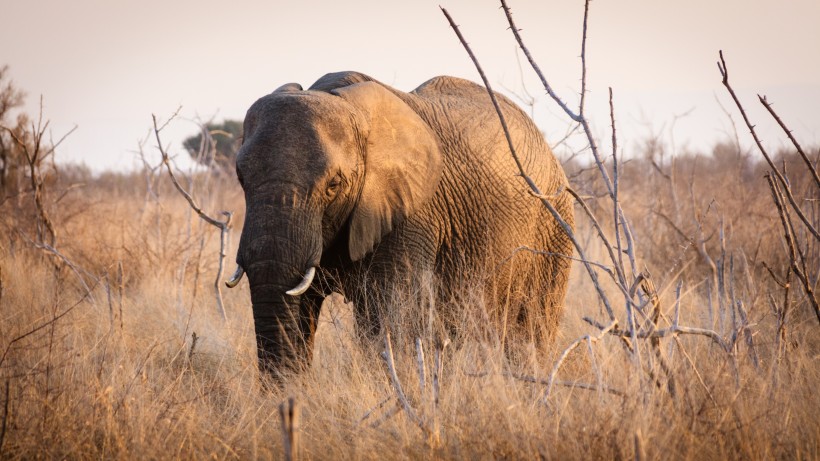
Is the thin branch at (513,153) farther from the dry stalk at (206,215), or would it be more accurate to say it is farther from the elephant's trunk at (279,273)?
the dry stalk at (206,215)

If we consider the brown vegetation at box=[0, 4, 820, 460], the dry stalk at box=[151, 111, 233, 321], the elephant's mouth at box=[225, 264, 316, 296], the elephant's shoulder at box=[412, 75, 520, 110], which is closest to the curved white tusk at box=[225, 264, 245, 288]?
the elephant's mouth at box=[225, 264, 316, 296]

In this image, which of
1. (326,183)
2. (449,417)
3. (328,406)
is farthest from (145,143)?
(449,417)

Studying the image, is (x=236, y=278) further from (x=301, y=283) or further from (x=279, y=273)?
(x=301, y=283)

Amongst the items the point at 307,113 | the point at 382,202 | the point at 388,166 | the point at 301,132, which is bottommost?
the point at 382,202

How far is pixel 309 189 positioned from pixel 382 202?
1.75 ft

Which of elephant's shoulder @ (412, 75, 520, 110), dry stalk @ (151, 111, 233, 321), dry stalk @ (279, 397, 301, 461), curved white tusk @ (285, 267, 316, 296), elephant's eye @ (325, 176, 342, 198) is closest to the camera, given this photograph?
dry stalk @ (279, 397, 301, 461)

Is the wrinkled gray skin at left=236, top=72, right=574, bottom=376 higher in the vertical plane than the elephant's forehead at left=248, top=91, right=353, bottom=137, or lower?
lower

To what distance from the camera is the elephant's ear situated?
4844 mm

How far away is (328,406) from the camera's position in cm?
434

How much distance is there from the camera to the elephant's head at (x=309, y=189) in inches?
177

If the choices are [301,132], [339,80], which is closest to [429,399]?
[301,132]

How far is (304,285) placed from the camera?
4465mm

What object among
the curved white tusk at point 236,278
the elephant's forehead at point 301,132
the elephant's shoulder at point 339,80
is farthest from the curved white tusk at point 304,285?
the elephant's shoulder at point 339,80

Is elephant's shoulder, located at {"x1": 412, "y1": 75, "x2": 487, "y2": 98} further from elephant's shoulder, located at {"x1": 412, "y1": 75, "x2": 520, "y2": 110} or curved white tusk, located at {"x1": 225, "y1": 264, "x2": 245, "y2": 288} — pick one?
curved white tusk, located at {"x1": 225, "y1": 264, "x2": 245, "y2": 288}
